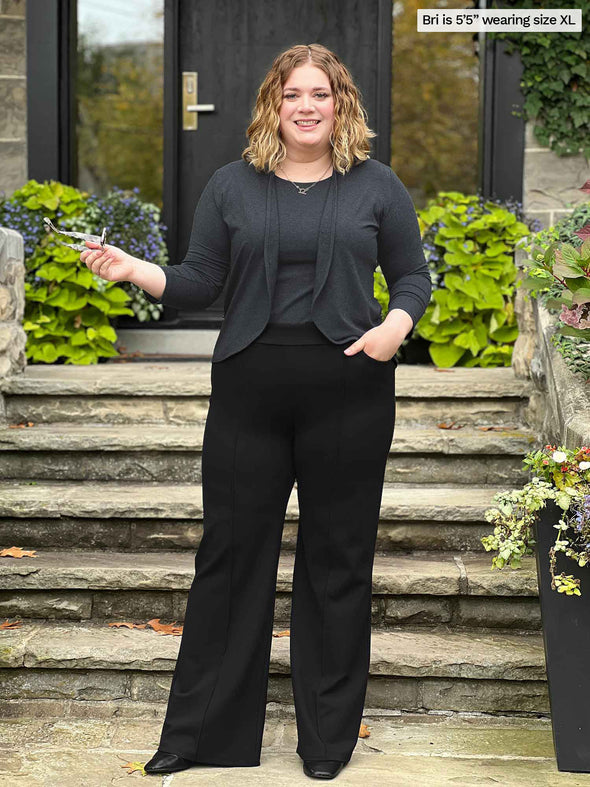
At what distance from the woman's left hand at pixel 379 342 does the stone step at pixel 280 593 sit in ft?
3.47

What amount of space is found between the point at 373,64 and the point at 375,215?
3633 mm

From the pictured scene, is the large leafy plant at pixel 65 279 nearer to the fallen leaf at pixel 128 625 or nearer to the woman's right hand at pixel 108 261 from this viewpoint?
the fallen leaf at pixel 128 625

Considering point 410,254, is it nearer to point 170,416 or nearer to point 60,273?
point 170,416

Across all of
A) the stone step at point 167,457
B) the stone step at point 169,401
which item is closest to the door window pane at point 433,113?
the stone step at point 169,401

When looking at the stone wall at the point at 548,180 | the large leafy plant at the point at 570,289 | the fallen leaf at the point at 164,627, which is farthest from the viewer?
the stone wall at the point at 548,180

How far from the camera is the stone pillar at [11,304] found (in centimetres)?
418

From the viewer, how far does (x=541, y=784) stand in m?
2.39

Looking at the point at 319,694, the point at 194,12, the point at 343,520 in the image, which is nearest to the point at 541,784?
the point at 319,694

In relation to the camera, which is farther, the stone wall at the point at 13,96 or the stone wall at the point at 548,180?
the stone wall at the point at 13,96

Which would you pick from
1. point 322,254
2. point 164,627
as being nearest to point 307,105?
point 322,254

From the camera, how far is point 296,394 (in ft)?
7.61

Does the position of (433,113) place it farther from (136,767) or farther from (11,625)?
(136,767)

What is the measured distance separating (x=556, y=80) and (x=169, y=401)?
9.19 ft

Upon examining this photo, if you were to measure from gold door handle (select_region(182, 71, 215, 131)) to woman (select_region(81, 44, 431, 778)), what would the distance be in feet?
11.5
